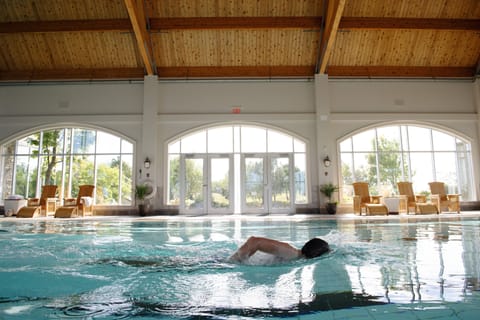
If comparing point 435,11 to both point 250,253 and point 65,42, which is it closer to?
point 250,253

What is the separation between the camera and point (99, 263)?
3342 millimetres

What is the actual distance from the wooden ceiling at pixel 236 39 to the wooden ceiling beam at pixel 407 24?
0.03m

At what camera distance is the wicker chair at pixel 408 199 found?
9664mm

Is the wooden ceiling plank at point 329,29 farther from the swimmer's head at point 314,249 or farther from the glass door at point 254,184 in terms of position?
the swimmer's head at point 314,249

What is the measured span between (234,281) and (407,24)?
10.2 meters

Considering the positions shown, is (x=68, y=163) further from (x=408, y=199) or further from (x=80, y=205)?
(x=408, y=199)

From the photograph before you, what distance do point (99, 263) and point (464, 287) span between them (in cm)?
320

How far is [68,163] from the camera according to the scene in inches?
438

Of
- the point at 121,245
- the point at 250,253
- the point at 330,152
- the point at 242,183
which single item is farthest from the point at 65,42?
the point at 250,253

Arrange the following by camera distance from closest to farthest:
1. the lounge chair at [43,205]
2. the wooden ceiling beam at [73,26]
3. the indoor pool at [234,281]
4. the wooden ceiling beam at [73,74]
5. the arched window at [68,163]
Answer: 1. the indoor pool at [234,281]
2. the lounge chair at [43,205]
3. the wooden ceiling beam at [73,26]
4. the arched window at [68,163]
5. the wooden ceiling beam at [73,74]

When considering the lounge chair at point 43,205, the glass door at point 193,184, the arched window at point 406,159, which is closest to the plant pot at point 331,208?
the arched window at point 406,159

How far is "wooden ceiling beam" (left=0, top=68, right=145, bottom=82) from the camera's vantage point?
11.1m

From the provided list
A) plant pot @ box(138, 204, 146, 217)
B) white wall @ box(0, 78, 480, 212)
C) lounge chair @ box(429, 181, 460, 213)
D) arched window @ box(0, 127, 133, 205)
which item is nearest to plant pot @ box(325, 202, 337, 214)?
white wall @ box(0, 78, 480, 212)

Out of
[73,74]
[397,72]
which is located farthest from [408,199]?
[73,74]
